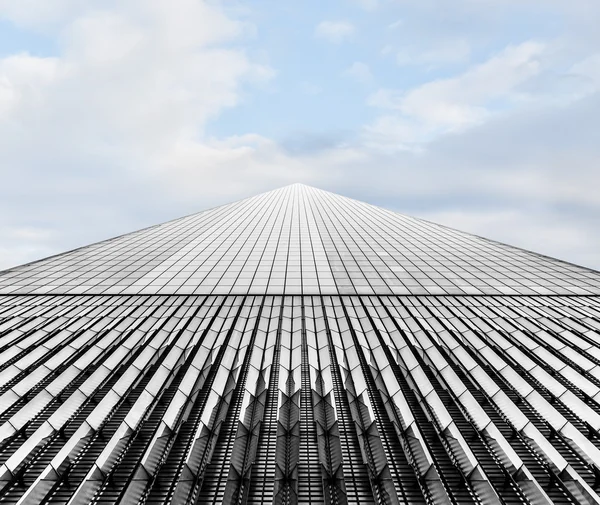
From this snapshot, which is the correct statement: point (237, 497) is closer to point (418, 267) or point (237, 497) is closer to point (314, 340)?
point (314, 340)

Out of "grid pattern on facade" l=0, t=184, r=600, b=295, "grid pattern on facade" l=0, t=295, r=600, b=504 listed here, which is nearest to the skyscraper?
"grid pattern on facade" l=0, t=295, r=600, b=504

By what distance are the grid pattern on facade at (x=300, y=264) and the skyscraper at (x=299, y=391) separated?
0.44m

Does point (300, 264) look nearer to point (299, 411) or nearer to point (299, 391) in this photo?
point (299, 391)

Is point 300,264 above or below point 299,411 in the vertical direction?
above

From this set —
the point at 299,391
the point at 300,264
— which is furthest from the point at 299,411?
the point at 300,264

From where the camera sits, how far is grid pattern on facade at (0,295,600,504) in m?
7.90

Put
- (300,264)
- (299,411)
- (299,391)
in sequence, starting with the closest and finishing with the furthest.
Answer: (299,411) < (299,391) < (300,264)

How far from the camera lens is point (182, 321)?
716 inches

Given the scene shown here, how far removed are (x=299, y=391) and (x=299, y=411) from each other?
1.08 meters

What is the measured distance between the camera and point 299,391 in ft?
37.2

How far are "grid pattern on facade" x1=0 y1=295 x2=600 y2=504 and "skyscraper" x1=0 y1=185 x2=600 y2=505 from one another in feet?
0.19

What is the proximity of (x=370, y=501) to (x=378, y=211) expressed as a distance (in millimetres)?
50429

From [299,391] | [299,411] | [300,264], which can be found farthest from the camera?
[300,264]

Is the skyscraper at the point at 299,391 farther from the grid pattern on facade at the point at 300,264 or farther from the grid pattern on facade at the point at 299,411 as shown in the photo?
the grid pattern on facade at the point at 300,264
